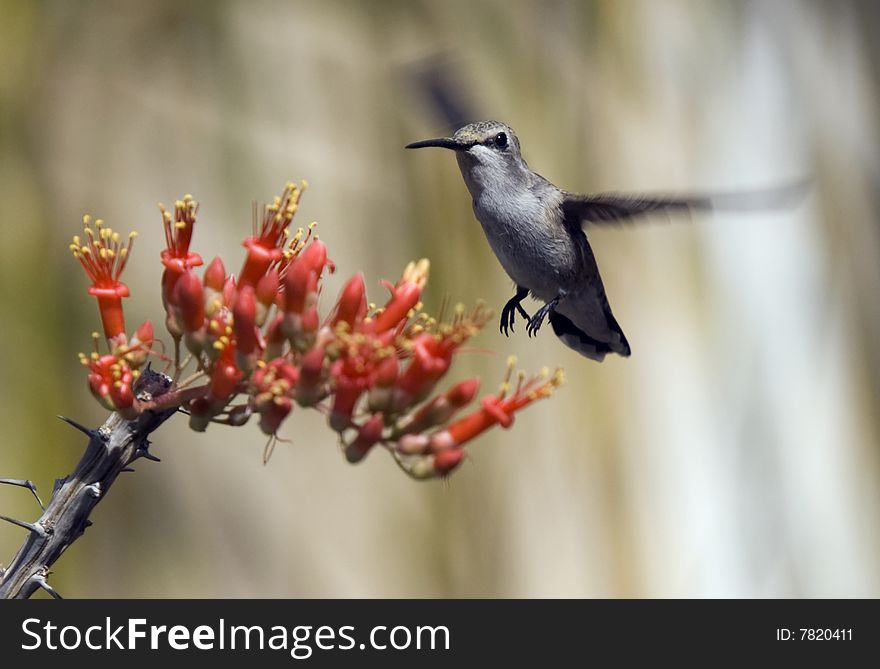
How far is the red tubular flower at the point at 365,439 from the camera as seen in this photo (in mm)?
1120

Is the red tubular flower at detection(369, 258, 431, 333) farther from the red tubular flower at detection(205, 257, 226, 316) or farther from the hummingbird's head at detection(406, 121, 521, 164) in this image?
the hummingbird's head at detection(406, 121, 521, 164)

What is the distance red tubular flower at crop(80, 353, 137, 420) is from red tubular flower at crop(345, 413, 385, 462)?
0.80ft

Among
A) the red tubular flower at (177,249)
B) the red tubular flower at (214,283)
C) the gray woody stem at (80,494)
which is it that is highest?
the red tubular flower at (177,249)

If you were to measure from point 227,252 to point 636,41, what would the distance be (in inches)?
75.1

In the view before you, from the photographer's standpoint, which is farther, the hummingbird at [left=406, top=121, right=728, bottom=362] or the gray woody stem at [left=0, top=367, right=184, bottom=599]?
the hummingbird at [left=406, top=121, right=728, bottom=362]

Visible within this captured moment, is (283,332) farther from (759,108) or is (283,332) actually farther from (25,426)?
(759,108)

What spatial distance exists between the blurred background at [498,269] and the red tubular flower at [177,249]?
2096mm

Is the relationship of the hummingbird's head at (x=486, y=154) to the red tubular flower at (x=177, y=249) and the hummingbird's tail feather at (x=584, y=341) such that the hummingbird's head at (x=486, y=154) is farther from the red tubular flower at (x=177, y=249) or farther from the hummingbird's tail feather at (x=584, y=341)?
the red tubular flower at (x=177, y=249)

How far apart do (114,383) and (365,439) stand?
284 mm

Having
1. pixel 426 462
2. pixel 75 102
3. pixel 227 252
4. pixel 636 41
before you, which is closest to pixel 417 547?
pixel 227 252

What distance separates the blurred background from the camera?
3.29 m

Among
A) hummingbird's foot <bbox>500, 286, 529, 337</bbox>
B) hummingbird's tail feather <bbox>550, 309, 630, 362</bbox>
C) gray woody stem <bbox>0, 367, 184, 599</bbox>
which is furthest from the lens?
hummingbird's tail feather <bbox>550, 309, 630, 362</bbox>

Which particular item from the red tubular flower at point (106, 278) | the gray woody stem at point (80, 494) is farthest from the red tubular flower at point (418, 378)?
the red tubular flower at point (106, 278)

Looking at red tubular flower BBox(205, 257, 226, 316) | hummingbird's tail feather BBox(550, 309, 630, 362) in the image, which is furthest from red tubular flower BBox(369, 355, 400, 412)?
hummingbird's tail feather BBox(550, 309, 630, 362)
